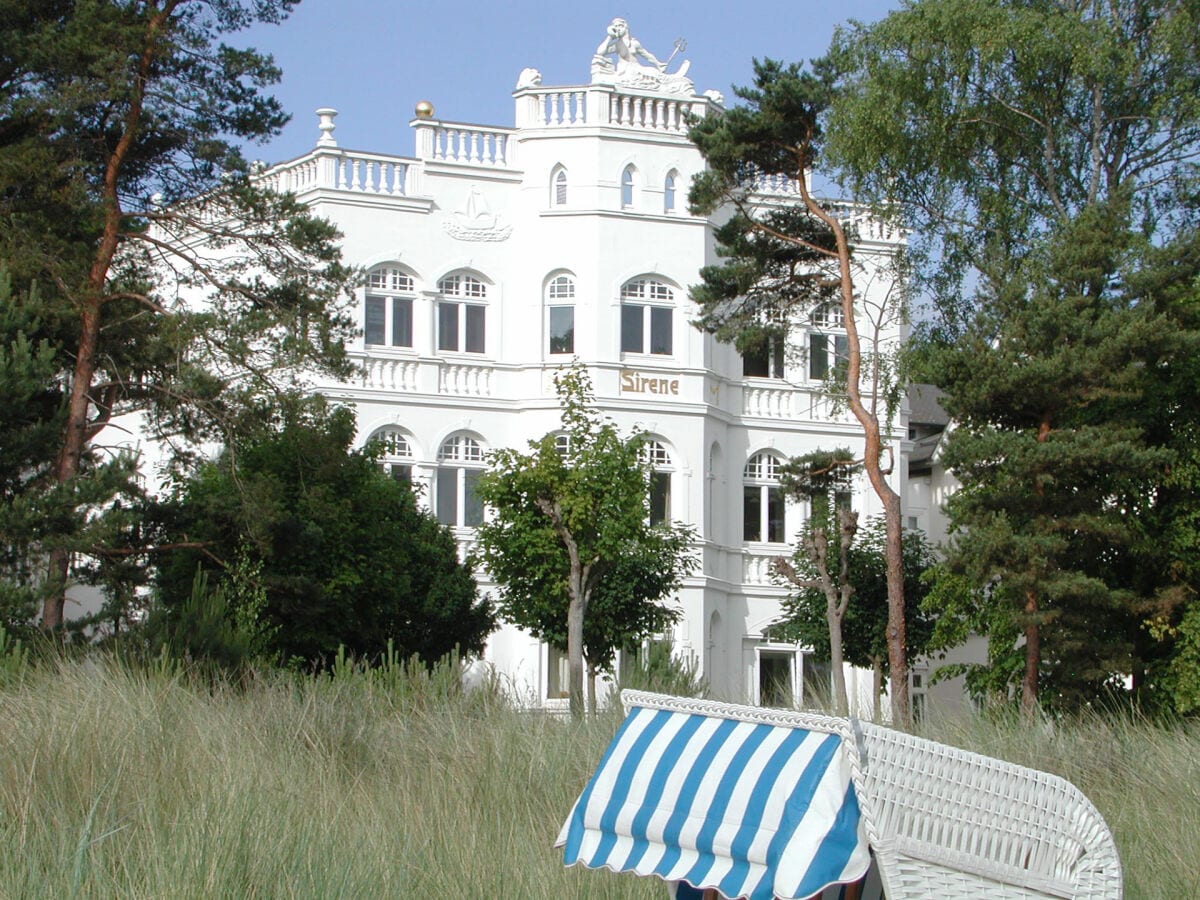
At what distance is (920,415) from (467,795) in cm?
3390

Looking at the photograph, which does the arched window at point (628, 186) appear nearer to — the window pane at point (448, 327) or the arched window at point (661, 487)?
the window pane at point (448, 327)

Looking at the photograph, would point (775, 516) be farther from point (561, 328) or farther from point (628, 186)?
point (628, 186)

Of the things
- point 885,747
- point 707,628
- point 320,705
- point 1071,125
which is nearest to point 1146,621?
point 1071,125

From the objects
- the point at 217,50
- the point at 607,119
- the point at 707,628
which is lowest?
the point at 707,628

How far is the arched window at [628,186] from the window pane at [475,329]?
3478 mm

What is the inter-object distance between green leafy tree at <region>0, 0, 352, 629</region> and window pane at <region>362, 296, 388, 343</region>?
36.6 ft

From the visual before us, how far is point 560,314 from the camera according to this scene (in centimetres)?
3275

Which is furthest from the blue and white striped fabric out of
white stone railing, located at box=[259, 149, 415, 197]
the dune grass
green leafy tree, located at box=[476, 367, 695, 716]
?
white stone railing, located at box=[259, 149, 415, 197]

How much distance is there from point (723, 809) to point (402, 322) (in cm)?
2833

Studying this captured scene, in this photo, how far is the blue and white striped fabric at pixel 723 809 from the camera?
13.6 ft

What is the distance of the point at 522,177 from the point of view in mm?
33125

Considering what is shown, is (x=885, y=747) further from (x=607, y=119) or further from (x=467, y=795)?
(x=607, y=119)

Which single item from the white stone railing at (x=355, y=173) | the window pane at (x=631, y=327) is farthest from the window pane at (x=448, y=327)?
the window pane at (x=631, y=327)

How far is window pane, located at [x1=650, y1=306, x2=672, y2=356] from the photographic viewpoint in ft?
108
